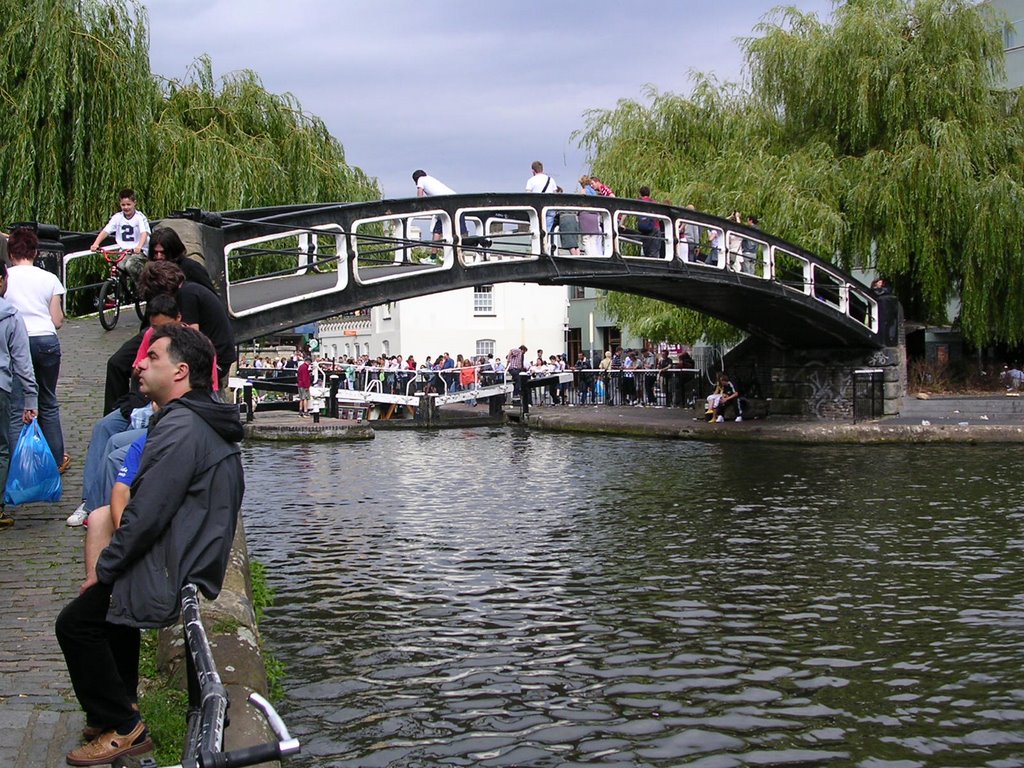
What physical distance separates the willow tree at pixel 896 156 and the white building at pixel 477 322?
2360 centimetres

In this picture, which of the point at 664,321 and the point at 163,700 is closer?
the point at 163,700

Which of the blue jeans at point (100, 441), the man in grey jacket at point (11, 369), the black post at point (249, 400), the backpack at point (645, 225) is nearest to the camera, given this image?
the blue jeans at point (100, 441)

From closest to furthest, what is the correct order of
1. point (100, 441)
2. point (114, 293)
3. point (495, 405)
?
point (100, 441) → point (114, 293) → point (495, 405)

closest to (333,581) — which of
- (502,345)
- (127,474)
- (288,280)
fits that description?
(127,474)

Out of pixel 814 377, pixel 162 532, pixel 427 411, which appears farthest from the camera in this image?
pixel 427 411

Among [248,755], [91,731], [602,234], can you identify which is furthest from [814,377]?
[248,755]

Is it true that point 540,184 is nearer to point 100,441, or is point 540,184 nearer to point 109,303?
point 109,303

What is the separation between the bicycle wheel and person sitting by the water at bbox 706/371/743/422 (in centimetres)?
1311

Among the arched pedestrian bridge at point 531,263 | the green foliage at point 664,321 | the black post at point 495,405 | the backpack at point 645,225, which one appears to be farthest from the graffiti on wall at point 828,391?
the black post at point 495,405

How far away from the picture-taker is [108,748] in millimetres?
4168

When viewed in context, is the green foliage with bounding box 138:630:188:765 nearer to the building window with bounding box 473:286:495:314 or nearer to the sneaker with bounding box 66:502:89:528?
the sneaker with bounding box 66:502:89:528

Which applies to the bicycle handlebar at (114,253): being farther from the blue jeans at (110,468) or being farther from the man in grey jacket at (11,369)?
the blue jeans at (110,468)

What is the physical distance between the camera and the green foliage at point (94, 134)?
18266 millimetres

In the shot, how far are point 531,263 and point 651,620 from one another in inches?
327
